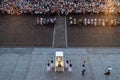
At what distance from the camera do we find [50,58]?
30.7 m

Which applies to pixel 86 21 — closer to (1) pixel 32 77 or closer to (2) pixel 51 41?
(2) pixel 51 41

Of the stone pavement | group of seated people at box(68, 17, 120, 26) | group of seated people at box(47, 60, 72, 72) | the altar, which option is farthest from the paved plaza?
the altar

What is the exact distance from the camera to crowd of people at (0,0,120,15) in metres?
40.6

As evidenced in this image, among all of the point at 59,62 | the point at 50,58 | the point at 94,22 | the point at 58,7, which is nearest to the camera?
the point at 59,62

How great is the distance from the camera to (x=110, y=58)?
3095 cm

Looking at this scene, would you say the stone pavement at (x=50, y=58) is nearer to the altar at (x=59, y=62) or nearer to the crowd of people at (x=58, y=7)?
the altar at (x=59, y=62)

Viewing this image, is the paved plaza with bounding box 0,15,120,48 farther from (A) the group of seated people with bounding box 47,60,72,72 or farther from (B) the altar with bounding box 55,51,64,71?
(B) the altar with bounding box 55,51,64,71

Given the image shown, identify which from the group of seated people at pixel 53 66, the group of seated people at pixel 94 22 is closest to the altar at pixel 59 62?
the group of seated people at pixel 53 66

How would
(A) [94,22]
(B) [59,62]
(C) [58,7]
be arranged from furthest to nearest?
(C) [58,7]
(A) [94,22]
(B) [59,62]

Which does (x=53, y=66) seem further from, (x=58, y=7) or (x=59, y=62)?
(x=58, y=7)

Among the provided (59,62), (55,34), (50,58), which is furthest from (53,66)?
(55,34)

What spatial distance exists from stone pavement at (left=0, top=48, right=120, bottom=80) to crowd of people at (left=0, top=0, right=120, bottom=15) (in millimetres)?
9150

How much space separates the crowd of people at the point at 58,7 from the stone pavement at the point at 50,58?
915 centimetres

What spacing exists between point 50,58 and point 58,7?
12.0 m
